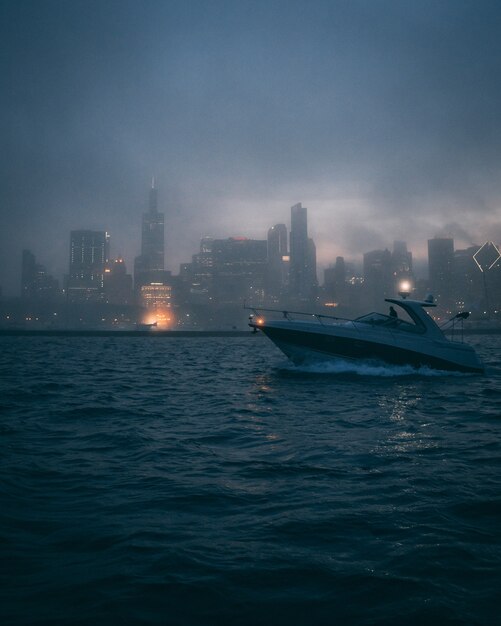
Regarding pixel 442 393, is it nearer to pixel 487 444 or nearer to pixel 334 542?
pixel 487 444

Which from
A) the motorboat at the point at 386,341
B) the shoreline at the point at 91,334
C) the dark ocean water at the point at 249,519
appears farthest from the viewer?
the shoreline at the point at 91,334

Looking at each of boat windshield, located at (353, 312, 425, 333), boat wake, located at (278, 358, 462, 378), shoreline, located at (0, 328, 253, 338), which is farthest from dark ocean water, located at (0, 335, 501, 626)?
shoreline, located at (0, 328, 253, 338)

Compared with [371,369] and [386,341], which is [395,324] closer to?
[386,341]

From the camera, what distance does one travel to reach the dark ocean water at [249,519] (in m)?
3.10

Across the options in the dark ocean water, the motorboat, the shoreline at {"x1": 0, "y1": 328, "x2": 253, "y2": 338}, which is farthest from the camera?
the shoreline at {"x1": 0, "y1": 328, "x2": 253, "y2": 338}

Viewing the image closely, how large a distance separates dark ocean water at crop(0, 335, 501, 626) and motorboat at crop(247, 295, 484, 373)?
867 centimetres

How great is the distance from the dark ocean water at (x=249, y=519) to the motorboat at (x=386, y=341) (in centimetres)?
867

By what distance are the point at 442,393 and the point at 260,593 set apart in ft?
43.3

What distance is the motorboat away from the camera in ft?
62.7

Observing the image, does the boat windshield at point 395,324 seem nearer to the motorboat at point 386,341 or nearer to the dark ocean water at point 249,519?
the motorboat at point 386,341

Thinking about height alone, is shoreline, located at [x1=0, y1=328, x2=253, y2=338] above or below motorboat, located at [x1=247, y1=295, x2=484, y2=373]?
below

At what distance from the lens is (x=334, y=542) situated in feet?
13.3

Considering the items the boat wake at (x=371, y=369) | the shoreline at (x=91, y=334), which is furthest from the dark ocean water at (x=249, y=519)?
the shoreline at (x=91, y=334)

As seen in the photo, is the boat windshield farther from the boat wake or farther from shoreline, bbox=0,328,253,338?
shoreline, bbox=0,328,253,338
